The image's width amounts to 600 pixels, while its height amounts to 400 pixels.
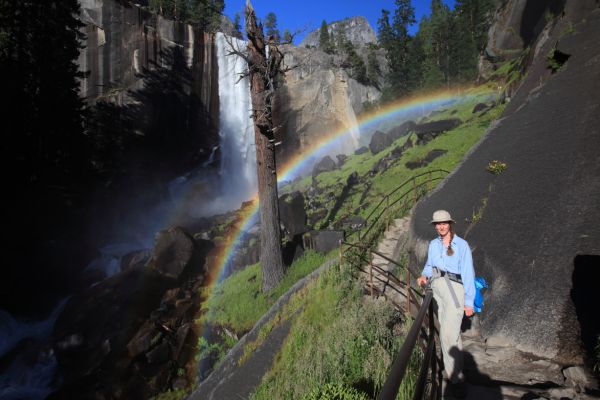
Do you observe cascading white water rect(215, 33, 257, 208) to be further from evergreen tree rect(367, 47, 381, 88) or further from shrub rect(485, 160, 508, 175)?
evergreen tree rect(367, 47, 381, 88)

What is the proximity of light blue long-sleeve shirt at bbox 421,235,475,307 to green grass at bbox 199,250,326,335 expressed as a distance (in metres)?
6.41

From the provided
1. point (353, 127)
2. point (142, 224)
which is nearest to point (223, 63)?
point (142, 224)

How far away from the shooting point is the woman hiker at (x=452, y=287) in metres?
3.57

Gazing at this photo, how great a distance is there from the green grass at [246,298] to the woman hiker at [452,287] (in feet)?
20.6

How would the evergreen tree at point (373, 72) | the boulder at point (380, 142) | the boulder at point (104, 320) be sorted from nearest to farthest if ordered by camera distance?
the boulder at point (104, 320), the boulder at point (380, 142), the evergreen tree at point (373, 72)

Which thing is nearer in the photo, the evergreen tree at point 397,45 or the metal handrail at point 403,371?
the metal handrail at point 403,371

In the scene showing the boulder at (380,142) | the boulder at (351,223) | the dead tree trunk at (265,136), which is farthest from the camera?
the boulder at (380,142)

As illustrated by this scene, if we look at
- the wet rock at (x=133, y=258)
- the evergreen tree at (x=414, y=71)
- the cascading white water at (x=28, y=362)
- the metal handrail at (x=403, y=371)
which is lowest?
the cascading white water at (x=28, y=362)

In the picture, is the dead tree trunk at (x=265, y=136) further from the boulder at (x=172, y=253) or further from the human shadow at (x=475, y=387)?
the human shadow at (x=475, y=387)

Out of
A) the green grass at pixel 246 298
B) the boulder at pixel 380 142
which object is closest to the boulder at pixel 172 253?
the green grass at pixel 246 298

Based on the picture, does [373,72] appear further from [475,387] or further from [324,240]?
[475,387]

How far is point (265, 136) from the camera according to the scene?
967cm

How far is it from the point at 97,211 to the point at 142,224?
4.40 m

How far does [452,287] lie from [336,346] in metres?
2.15
